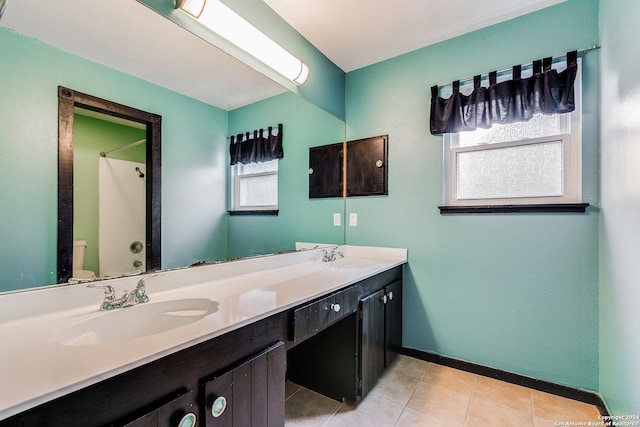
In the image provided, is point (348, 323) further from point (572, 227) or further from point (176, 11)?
point (176, 11)

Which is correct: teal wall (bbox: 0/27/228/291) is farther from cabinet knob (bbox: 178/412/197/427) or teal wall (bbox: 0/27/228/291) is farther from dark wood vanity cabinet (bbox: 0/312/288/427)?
cabinet knob (bbox: 178/412/197/427)

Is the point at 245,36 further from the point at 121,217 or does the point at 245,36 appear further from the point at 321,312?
the point at 321,312

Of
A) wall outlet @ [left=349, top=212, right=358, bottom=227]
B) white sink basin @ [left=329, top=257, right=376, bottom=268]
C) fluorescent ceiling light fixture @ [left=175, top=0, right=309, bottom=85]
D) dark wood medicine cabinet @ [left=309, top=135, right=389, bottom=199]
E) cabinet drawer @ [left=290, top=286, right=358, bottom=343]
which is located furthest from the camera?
wall outlet @ [left=349, top=212, right=358, bottom=227]

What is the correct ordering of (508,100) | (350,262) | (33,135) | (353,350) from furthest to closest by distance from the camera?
(350,262) → (508,100) → (353,350) → (33,135)

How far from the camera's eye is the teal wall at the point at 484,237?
62.4 inches

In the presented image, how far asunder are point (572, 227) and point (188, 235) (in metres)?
2.10

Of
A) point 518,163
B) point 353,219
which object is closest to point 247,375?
point 353,219

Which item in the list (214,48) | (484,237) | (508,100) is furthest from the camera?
(484,237)

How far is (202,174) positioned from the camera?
1.36 meters

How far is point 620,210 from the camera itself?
49.1 inches

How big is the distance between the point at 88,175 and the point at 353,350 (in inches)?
57.3

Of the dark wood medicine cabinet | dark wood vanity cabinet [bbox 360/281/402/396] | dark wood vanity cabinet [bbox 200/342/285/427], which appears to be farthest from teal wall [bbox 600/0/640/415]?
dark wood vanity cabinet [bbox 200/342/285/427]

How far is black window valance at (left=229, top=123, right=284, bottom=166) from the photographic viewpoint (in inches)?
59.8

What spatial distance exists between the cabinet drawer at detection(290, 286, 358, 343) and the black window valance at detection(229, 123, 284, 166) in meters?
0.86
